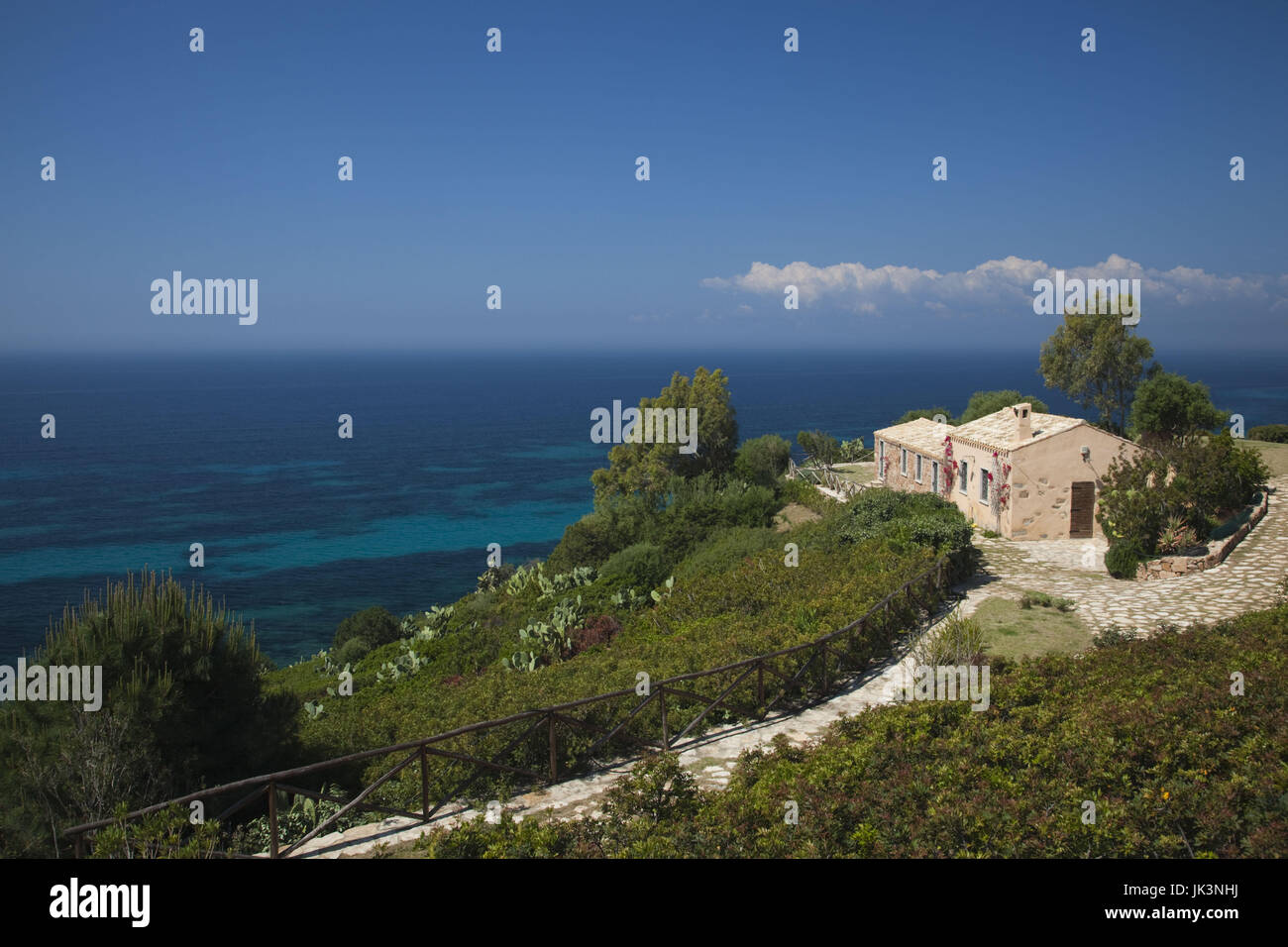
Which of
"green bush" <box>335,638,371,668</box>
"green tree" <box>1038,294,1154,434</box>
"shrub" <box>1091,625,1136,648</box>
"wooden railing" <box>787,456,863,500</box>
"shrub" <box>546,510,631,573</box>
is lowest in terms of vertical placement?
"green bush" <box>335,638,371,668</box>

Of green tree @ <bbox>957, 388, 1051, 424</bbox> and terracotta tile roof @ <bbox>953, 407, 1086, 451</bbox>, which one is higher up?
green tree @ <bbox>957, 388, 1051, 424</bbox>

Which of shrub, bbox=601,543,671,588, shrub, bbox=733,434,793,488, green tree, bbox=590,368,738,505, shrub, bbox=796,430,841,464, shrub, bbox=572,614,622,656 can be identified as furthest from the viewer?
shrub, bbox=796,430,841,464

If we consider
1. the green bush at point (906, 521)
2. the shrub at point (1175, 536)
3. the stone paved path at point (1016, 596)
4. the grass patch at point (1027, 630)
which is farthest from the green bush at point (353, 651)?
the shrub at point (1175, 536)

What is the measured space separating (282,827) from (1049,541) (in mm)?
23020

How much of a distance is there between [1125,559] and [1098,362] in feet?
82.1

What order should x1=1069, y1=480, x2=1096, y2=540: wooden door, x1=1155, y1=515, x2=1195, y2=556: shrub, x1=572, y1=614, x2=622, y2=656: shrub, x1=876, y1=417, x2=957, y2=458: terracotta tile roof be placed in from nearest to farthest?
x1=572, y1=614, x2=622, y2=656: shrub < x1=1155, y1=515, x2=1195, y2=556: shrub < x1=1069, y1=480, x2=1096, y2=540: wooden door < x1=876, y1=417, x2=957, y2=458: terracotta tile roof

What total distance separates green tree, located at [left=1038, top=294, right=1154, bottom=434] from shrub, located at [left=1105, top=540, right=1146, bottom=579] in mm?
22585

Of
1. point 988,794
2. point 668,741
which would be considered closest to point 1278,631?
point 988,794

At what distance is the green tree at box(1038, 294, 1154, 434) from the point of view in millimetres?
41281

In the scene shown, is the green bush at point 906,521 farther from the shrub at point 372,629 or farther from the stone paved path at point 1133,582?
the shrub at point 372,629

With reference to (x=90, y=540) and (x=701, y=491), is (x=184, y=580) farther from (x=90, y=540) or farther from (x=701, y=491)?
(x=701, y=491)

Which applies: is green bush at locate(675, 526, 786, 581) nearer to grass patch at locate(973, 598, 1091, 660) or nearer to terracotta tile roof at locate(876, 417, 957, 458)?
grass patch at locate(973, 598, 1091, 660)

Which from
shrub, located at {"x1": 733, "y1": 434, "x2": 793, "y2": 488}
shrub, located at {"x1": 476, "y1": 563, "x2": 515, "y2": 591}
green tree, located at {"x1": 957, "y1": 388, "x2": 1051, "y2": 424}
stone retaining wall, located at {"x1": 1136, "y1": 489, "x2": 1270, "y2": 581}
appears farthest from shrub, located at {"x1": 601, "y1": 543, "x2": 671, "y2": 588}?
green tree, located at {"x1": 957, "y1": 388, "x2": 1051, "y2": 424}

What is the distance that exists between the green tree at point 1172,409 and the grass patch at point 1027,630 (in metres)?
18.2
